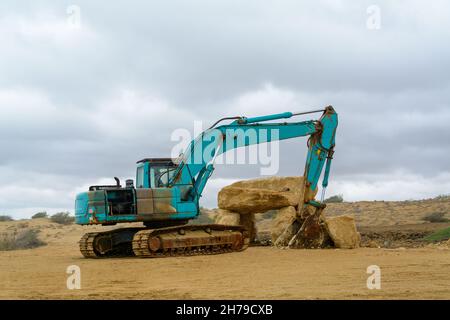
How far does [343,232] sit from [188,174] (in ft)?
18.4

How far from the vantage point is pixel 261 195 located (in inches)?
965

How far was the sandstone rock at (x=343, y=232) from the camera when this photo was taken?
21.8m

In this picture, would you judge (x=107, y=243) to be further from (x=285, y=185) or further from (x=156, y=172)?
(x=285, y=185)

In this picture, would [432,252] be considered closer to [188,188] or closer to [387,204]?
[188,188]

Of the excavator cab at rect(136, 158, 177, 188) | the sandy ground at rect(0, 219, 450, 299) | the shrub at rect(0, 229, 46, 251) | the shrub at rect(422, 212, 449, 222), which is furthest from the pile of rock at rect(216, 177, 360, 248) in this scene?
the shrub at rect(422, 212, 449, 222)

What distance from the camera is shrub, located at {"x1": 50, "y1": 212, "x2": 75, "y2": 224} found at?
154 ft

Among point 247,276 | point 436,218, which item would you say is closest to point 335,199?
point 436,218

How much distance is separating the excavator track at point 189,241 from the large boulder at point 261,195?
2.47 meters

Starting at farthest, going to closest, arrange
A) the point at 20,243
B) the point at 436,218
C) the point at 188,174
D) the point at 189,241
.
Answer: the point at 436,218
the point at 20,243
the point at 188,174
the point at 189,241

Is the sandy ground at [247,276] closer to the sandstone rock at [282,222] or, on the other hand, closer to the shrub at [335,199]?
the sandstone rock at [282,222]

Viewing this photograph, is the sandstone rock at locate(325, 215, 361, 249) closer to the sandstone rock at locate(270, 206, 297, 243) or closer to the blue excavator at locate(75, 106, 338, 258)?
the blue excavator at locate(75, 106, 338, 258)
